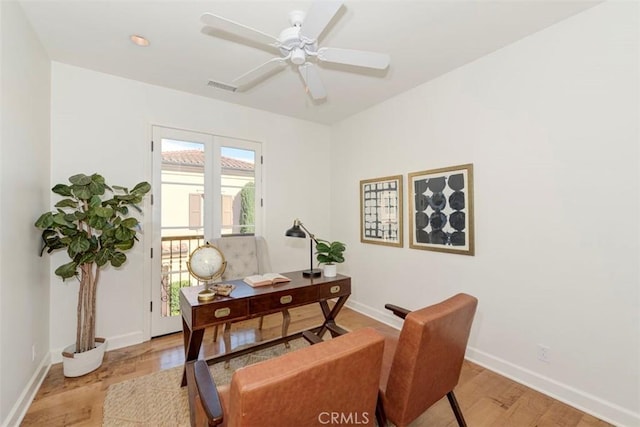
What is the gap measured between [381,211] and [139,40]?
9.68 feet

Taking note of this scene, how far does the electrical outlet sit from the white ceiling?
2.47m

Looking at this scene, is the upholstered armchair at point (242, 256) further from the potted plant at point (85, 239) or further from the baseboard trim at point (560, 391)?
the baseboard trim at point (560, 391)

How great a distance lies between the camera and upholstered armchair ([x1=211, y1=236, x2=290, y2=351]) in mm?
2943

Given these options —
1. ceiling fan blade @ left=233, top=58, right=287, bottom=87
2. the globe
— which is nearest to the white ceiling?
ceiling fan blade @ left=233, top=58, right=287, bottom=87

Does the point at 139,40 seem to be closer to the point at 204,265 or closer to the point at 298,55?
the point at 298,55

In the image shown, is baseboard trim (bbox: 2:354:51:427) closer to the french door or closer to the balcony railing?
the french door

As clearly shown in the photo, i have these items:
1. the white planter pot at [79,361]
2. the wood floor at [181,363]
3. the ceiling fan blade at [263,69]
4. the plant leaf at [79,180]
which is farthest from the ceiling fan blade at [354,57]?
the white planter pot at [79,361]

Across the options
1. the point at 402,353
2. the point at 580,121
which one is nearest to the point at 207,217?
the point at 402,353

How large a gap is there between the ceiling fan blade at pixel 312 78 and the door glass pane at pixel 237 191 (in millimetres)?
1579

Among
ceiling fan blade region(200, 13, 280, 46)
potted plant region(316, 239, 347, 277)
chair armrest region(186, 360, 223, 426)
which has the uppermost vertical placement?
ceiling fan blade region(200, 13, 280, 46)

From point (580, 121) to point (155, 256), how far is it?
3981mm

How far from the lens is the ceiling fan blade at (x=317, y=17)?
54.3 inches

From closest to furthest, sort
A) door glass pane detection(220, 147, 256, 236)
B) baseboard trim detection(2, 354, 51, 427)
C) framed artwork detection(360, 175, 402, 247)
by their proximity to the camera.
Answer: baseboard trim detection(2, 354, 51, 427)
framed artwork detection(360, 175, 402, 247)
door glass pane detection(220, 147, 256, 236)

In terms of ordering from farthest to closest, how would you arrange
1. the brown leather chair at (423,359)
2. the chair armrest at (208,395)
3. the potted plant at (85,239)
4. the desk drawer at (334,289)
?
1. the desk drawer at (334,289)
2. the potted plant at (85,239)
3. the brown leather chair at (423,359)
4. the chair armrest at (208,395)
